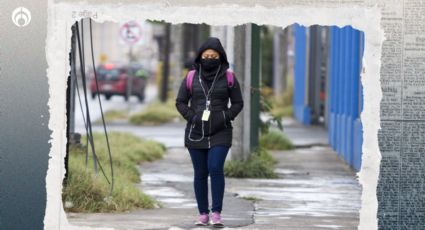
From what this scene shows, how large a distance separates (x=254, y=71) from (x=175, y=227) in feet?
22.9

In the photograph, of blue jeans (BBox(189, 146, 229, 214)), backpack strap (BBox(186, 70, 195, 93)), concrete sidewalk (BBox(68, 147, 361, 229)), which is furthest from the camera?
concrete sidewalk (BBox(68, 147, 361, 229))

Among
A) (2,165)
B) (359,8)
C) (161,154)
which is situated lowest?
(161,154)

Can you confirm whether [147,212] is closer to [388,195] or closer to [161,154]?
[388,195]

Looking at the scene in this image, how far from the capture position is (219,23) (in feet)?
35.3

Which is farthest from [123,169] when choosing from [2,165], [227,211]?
[2,165]

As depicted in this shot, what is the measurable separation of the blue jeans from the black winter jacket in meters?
0.08

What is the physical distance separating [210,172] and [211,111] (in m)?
0.54

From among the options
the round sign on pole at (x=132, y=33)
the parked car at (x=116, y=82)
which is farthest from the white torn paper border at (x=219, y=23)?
the parked car at (x=116, y=82)

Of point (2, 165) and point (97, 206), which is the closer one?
point (2, 165)

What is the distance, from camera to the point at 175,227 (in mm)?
12250

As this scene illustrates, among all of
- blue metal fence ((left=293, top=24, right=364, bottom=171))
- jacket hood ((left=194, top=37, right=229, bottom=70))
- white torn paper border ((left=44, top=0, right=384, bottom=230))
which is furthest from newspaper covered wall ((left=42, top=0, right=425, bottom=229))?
blue metal fence ((left=293, top=24, right=364, bottom=171))

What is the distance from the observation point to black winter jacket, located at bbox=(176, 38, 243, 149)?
12055 mm

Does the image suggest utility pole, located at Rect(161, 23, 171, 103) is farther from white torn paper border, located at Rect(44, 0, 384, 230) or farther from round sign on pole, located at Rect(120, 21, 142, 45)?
white torn paper border, located at Rect(44, 0, 384, 230)

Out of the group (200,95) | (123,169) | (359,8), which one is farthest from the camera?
(123,169)
